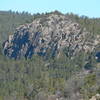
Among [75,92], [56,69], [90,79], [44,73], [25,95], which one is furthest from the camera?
[56,69]

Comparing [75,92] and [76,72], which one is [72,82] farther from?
[76,72]

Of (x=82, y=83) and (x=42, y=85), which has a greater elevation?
(x=82, y=83)

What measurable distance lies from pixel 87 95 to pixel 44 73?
89.8m

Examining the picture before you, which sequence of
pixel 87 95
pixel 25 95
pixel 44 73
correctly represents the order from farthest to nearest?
1. pixel 44 73
2. pixel 25 95
3. pixel 87 95

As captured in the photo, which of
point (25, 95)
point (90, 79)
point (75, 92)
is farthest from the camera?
point (25, 95)

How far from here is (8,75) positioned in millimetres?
194000

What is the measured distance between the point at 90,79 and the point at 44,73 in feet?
223

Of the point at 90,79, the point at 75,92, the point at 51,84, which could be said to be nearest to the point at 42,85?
the point at 51,84

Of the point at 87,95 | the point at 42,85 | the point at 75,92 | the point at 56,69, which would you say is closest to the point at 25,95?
the point at 42,85

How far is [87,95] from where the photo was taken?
96.2 m

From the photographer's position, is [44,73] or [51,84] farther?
[44,73]

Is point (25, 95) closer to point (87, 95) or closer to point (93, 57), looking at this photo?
point (87, 95)

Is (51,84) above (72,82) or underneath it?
underneath

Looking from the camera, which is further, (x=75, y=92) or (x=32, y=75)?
(x=32, y=75)
